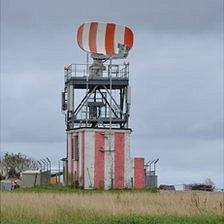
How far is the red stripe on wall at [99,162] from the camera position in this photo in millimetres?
52000

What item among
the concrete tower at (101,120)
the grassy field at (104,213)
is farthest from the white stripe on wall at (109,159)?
the grassy field at (104,213)

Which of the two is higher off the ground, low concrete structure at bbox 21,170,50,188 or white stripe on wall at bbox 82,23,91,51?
white stripe on wall at bbox 82,23,91,51

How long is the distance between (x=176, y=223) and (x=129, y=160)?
104 feet

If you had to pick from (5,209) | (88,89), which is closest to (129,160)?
(88,89)

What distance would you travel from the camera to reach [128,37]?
2158 inches

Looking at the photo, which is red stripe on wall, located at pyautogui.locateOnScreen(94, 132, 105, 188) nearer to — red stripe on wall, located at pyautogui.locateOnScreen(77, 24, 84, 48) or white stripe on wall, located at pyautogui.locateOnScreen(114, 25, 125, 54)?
white stripe on wall, located at pyautogui.locateOnScreen(114, 25, 125, 54)

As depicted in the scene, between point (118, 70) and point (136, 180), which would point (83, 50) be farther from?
point (136, 180)

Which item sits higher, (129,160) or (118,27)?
(118,27)

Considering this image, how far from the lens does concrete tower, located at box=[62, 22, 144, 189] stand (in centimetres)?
5209

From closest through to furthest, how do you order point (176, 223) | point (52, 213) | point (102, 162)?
1. point (176, 223)
2. point (52, 213)
3. point (102, 162)

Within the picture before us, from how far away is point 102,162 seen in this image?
52219 mm

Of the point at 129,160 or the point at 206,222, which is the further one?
the point at 129,160

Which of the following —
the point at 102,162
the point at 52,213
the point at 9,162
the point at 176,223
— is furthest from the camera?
the point at 9,162

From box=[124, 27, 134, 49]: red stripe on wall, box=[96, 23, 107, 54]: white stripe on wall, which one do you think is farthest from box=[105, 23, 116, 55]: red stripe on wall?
box=[124, 27, 134, 49]: red stripe on wall
